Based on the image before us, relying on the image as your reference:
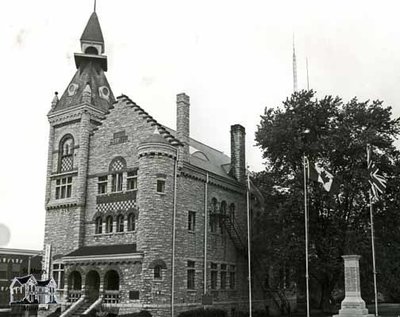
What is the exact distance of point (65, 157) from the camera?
4119cm

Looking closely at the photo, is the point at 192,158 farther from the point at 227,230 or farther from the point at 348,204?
the point at 348,204

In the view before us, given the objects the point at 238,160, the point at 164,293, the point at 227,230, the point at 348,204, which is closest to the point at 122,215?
the point at 164,293

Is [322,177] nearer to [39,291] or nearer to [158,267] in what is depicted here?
[158,267]

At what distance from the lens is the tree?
3528 cm

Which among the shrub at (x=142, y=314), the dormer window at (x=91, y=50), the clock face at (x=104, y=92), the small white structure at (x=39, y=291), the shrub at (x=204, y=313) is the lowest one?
the shrub at (x=204, y=313)

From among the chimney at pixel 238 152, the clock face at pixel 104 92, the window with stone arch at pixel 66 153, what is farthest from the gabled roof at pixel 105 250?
the chimney at pixel 238 152

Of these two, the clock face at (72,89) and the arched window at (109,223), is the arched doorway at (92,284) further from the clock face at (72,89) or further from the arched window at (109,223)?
Result: the clock face at (72,89)

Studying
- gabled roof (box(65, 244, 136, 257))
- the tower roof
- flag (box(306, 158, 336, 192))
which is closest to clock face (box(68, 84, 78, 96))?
the tower roof

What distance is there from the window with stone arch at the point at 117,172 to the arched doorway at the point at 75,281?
21.2 feet

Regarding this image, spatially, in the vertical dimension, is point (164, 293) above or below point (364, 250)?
below

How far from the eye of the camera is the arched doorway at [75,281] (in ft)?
120

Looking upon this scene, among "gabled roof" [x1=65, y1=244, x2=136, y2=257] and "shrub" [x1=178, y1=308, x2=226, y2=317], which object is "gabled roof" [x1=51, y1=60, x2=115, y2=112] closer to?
"gabled roof" [x1=65, y1=244, x2=136, y2=257]

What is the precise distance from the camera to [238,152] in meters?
44.9

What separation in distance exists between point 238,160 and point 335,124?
33.3 ft
